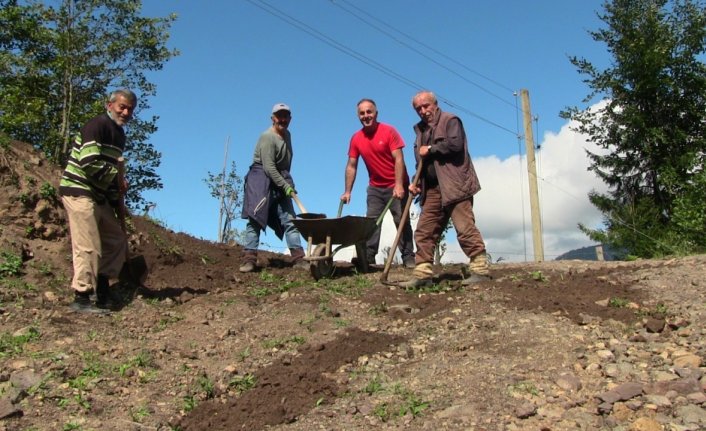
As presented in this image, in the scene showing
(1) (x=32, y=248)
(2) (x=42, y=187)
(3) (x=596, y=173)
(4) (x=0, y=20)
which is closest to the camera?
(1) (x=32, y=248)

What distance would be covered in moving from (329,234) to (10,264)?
3.00 meters

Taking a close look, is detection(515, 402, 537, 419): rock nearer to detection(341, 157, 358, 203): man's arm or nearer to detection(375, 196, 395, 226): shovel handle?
detection(375, 196, 395, 226): shovel handle

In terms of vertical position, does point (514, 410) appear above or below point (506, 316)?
below

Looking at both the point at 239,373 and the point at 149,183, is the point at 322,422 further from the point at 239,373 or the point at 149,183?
the point at 149,183

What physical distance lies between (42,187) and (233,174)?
18.8 m

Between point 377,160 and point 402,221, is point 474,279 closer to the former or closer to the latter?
point 402,221

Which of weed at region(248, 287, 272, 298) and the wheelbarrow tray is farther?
the wheelbarrow tray

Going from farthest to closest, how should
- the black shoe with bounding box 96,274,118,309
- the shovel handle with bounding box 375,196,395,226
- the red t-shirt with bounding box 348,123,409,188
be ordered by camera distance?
the red t-shirt with bounding box 348,123,409,188
the shovel handle with bounding box 375,196,395,226
the black shoe with bounding box 96,274,118,309

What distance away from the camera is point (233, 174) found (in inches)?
995

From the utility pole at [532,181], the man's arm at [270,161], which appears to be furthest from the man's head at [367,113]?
the utility pole at [532,181]

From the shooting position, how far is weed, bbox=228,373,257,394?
3773 millimetres

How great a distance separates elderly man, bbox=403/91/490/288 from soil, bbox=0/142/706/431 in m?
0.29

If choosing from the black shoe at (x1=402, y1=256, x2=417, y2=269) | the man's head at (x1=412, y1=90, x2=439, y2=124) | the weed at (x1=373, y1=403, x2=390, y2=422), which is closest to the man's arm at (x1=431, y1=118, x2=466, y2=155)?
the man's head at (x1=412, y1=90, x2=439, y2=124)

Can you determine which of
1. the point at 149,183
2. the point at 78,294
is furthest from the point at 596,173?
the point at 78,294
